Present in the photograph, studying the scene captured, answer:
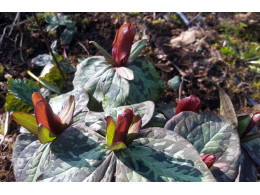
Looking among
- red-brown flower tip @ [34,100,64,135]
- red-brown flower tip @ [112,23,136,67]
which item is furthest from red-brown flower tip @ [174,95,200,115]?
red-brown flower tip @ [34,100,64,135]

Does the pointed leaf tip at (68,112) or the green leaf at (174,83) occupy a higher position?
the pointed leaf tip at (68,112)

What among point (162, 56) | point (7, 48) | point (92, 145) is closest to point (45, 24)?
point (7, 48)

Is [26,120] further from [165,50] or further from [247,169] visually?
[165,50]

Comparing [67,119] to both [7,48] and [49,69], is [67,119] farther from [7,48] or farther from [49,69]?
[7,48]

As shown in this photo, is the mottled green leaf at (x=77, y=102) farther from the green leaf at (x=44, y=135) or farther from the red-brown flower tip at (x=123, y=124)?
the red-brown flower tip at (x=123, y=124)

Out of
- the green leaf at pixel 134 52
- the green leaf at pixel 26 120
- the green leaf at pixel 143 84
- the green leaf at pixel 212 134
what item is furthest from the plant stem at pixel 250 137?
the green leaf at pixel 26 120
